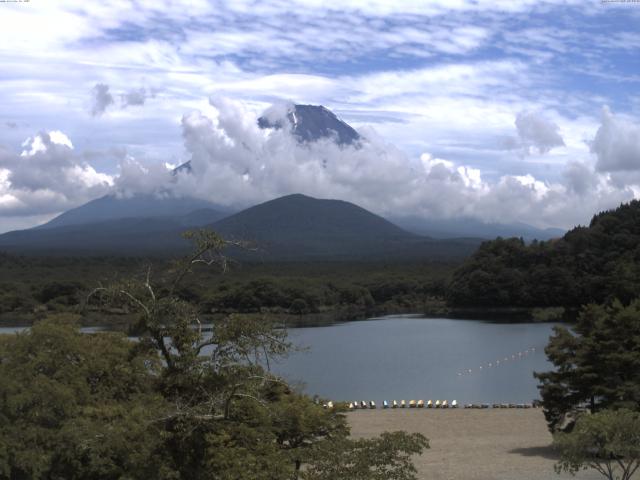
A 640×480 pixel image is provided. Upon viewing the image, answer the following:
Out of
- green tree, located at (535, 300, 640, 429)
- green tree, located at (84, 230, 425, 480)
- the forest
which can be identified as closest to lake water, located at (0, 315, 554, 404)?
green tree, located at (535, 300, 640, 429)

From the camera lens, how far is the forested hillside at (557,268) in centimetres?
6259

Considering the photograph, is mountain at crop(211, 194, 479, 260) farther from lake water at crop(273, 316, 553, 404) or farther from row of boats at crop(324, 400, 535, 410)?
row of boats at crop(324, 400, 535, 410)

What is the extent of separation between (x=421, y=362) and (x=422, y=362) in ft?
0.19

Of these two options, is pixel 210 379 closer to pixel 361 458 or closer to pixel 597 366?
pixel 361 458

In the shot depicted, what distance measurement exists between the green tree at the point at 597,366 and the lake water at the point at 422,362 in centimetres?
658

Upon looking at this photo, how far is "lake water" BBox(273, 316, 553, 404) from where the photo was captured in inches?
1166

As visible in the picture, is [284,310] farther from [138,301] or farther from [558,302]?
[138,301]

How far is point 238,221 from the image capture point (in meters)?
161

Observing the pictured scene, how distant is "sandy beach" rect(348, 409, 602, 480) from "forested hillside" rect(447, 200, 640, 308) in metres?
38.4

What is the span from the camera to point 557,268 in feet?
211

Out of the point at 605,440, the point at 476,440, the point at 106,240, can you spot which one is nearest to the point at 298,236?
the point at 106,240

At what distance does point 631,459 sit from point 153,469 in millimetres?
7019

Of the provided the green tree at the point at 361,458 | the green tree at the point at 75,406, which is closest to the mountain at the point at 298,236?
the green tree at the point at 75,406

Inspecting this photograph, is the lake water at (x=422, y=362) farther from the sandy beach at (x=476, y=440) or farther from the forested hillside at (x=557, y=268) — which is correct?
the forested hillside at (x=557, y=268)
